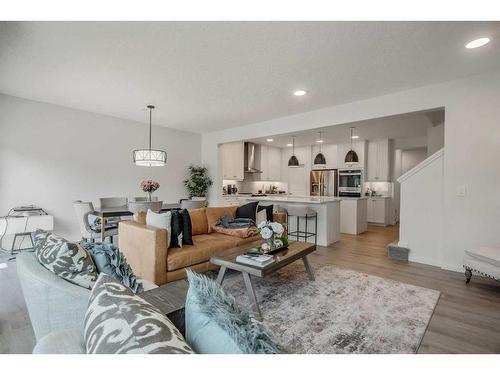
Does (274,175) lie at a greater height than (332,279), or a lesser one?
greater

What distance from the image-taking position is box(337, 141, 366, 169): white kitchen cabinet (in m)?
7.64

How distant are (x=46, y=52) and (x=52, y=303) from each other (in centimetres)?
286

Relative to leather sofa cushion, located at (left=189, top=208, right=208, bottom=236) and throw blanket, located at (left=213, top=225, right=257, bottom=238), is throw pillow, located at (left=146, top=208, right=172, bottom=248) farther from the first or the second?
throw blanket, located at (left=213, top=225, right=257, bottom=238)

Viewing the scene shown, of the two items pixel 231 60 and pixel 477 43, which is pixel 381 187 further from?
pixel 231 60

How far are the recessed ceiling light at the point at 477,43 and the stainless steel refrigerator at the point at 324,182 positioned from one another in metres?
5.63

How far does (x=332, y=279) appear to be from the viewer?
3.14 meters

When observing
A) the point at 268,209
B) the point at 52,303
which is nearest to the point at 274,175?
the point at 268,209

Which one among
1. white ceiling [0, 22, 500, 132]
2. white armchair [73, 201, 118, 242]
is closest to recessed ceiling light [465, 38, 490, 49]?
white ceiling [0, 22, 500, 132]

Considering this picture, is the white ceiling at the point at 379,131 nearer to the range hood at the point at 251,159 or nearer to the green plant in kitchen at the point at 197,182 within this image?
the range hood at the point at 251,159

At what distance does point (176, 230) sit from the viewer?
306 cm

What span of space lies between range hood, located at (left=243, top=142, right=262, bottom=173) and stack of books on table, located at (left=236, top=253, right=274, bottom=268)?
5607 mm

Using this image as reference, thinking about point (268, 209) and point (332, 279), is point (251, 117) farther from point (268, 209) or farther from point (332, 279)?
point (332, 279)

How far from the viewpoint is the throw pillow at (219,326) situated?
0.65m

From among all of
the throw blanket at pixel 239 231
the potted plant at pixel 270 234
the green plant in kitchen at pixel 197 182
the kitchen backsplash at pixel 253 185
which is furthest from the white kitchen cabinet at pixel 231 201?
the potted plant at pixel 270 234
